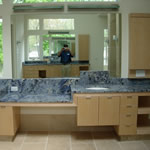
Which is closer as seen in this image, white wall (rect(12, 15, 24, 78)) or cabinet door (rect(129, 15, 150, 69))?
cabinet door (rect(129, 15, 150, 69))

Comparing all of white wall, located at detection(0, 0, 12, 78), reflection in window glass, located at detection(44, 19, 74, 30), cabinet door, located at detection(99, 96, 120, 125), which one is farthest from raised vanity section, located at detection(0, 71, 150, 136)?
reflection in window glass, located at detection(44, 19, 74, 30)

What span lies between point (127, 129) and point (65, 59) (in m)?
1.69

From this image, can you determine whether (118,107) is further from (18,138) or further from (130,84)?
(18,138)

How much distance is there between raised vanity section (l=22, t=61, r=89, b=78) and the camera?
3.76m

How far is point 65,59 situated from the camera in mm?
3793

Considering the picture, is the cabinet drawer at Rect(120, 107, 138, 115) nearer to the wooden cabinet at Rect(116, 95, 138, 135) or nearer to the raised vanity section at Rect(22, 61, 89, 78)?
the wooden cabinet at Rect(116, 95, 138, 135)

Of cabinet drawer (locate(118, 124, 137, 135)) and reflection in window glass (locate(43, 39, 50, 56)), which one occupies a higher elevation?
reflection in window glass (locate(43, 39, 50, 56))

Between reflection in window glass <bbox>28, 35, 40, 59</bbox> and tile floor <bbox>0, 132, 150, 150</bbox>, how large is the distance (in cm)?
147

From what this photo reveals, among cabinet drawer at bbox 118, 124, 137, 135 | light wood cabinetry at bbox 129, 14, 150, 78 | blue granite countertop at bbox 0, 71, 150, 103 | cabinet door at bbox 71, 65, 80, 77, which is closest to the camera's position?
cabinet drawer at bbox 118, 124, 137, 135

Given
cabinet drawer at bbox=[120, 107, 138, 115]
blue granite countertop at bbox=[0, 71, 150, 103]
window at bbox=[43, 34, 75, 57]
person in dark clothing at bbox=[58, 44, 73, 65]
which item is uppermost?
window at bbox=[43, 34, 75, 57]

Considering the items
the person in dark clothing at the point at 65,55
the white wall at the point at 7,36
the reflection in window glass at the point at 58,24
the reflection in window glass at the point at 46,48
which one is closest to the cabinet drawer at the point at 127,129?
the person in dark clothing at the point at 65,55

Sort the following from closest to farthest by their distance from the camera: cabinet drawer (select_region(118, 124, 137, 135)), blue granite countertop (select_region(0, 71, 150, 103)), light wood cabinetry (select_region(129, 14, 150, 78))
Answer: cabinet drawer (select_region(118, 124, 137, 135)), light wood cabinetry (select_region(129, 14, 150, 78)), blue granite countertop (select_region(0, 71, 150, 103))

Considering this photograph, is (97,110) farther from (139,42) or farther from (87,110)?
(139,42)

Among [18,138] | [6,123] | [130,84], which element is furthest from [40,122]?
[130,84]
